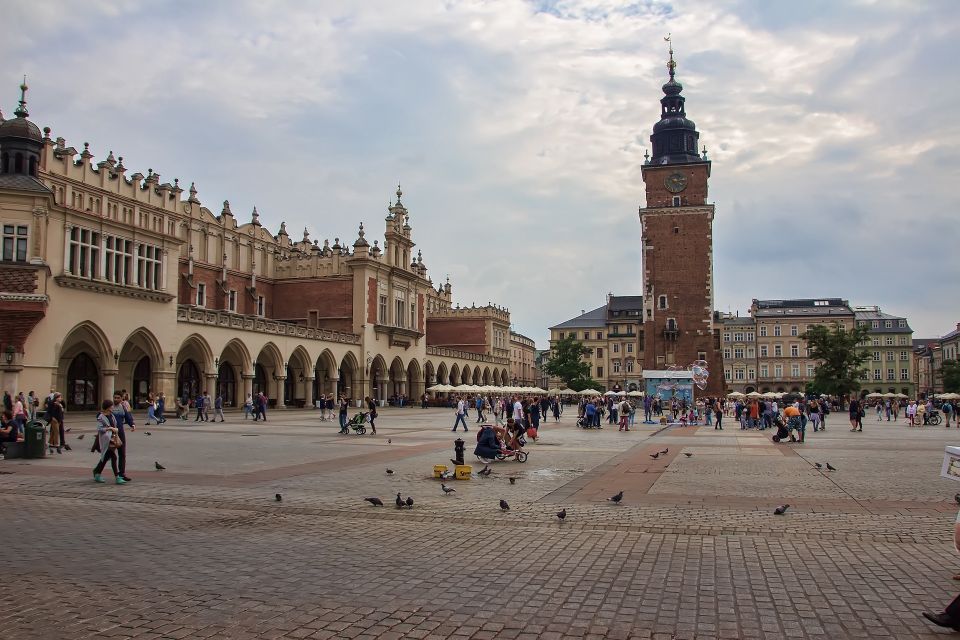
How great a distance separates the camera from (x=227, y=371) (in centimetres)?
5066

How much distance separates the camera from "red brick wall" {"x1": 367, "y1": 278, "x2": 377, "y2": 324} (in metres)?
60.0

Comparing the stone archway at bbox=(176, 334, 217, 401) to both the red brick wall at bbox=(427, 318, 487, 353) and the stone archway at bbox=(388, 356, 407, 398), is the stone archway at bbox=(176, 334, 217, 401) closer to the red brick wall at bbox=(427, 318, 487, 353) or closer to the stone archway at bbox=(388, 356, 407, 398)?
the stone archway at bbox=(388, 356, 407, 398)

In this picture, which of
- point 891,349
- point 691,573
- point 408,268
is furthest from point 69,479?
point 891,349

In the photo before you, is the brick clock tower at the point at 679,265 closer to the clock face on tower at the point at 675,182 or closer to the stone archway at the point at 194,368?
the clock face on tower at the point at 675,182

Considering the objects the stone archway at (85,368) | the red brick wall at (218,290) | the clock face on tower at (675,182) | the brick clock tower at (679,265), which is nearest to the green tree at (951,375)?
the brick clock tower at (679,265)

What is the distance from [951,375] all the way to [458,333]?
5304 cm

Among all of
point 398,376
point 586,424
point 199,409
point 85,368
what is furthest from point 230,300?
point 586,424

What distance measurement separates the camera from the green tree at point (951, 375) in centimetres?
7920

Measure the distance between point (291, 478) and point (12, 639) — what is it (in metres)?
9.12

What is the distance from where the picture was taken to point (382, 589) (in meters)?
6.61

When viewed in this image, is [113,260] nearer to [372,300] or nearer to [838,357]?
[372,300]

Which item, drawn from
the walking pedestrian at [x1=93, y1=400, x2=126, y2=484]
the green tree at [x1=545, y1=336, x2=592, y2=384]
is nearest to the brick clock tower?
the green tree at [x1=545, y1=336, x2=592, y2=384]

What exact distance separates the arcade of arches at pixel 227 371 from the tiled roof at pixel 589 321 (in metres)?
45.5

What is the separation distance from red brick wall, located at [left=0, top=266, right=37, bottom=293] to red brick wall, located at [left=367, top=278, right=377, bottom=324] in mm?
30253
